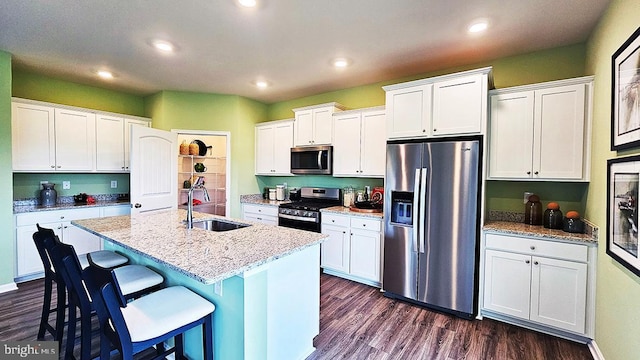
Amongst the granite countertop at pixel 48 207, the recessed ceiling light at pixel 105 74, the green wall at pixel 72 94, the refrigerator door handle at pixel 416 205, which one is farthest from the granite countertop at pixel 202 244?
the green wall at pixel 72 94

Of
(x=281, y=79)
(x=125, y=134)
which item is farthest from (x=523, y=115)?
(x=125, y=134)

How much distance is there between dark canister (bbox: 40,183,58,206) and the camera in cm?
368

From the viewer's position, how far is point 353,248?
11.2 feet

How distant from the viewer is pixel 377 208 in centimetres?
349

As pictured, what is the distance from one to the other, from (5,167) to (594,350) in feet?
18.9

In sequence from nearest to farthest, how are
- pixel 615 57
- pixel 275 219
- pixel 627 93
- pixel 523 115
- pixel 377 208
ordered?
pixel 627 93 → pixel 615 57 → pixel 523 115 → pixel 377 208 → pixel 275 219

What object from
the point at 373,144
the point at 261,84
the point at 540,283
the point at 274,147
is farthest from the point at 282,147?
the point at 540,283

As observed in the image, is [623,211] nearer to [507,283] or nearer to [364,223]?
[507,283]

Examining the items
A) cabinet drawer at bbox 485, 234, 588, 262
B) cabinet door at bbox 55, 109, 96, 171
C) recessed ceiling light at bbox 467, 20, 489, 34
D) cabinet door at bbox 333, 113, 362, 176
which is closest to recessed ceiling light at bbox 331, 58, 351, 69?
cabinet door at bbox 333, 113, 362, 176

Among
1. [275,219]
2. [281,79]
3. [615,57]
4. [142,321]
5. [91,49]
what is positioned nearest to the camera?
[142,321]

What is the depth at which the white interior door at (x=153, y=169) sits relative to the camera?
375 cm

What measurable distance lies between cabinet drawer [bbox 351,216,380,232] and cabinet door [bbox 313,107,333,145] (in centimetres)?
121

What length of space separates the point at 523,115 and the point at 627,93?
933mm

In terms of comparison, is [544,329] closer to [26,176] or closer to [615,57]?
[615,57]
